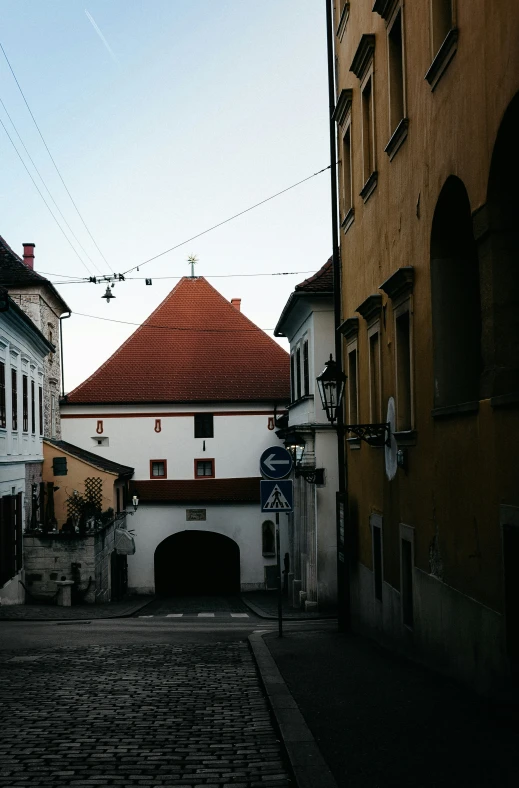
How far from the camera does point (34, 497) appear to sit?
35.8 m

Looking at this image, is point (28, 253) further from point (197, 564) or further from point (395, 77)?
point (395, 77)

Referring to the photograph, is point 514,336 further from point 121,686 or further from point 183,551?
point 183,551

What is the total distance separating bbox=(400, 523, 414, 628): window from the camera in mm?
12711

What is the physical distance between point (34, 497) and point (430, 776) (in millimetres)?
30664

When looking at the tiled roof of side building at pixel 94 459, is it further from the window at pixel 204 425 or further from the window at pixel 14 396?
the window at pixel 14 396

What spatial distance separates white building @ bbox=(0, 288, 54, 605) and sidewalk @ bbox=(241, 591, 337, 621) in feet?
25.3

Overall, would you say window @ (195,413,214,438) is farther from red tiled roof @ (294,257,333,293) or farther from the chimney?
red tiled roof @ (294,257,333,293)

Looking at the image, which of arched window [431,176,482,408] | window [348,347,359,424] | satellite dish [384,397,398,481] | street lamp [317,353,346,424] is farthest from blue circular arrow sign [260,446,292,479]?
arched window [431,176,482,408]

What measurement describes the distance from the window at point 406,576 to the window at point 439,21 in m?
5.62

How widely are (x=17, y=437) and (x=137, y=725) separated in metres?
23.6

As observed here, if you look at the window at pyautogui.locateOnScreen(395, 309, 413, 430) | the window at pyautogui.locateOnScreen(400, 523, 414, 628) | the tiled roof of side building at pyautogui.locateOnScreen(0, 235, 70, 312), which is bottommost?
the window at pyautogui.locateOnScreen(400, 523, 414, 628)

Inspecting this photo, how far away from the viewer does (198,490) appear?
47.7 m

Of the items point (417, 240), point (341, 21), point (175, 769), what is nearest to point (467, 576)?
point (175, 769)

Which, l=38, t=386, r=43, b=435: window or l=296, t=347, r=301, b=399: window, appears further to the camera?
l=38, t=386, r=43, b=435: window
